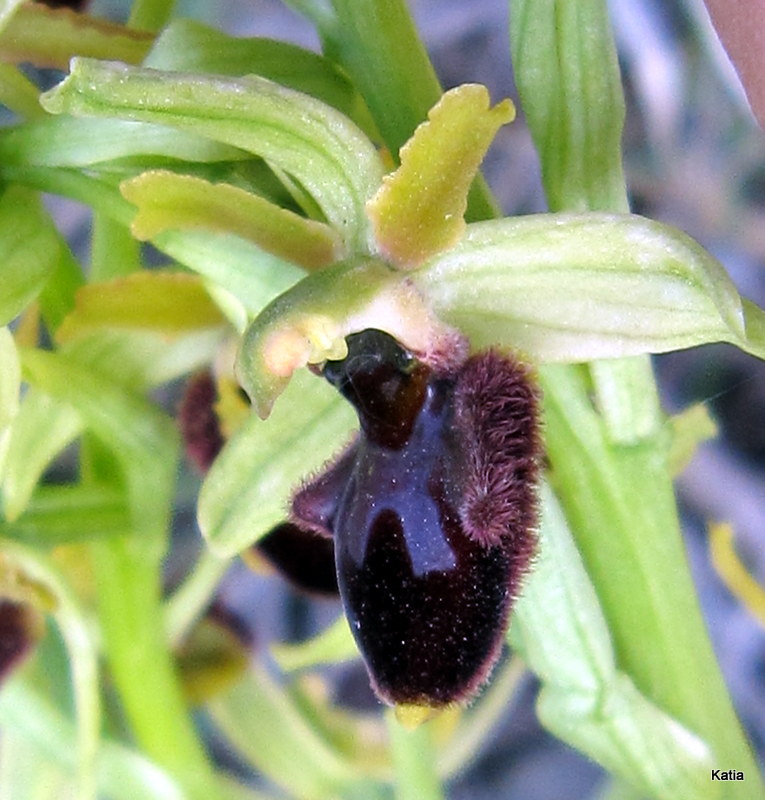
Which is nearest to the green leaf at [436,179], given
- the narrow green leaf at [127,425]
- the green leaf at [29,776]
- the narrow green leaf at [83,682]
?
the narrow green leaf at [127,425]

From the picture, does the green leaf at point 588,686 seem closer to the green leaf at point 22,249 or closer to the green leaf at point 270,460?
the green leaf at point 270,460

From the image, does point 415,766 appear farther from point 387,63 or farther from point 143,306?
point 387,63

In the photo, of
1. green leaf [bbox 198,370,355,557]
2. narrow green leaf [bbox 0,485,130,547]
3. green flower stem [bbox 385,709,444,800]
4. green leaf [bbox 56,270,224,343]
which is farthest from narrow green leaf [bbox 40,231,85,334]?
green flower stem [bbox 385,709,444,800]

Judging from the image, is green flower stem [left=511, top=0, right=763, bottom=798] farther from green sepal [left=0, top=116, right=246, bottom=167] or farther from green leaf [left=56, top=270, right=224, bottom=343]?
green leaf [left=56, top=270, right=224, bottom=343]

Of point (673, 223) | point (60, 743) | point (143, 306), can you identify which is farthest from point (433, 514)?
point (673, 223)

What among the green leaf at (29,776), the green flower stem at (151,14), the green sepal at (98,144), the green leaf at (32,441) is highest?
the green flower stem at (151,14)

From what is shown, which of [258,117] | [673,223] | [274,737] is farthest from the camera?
[673,223]
